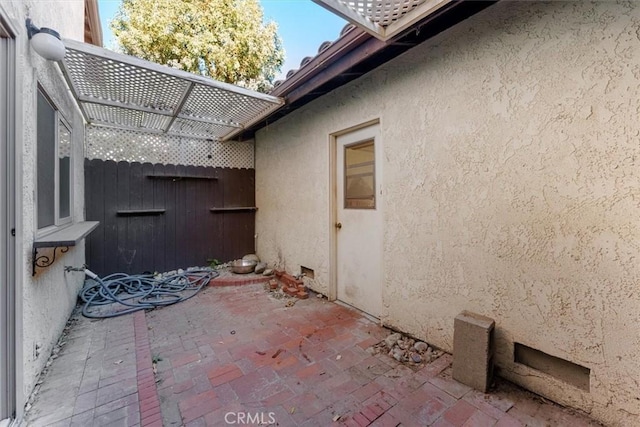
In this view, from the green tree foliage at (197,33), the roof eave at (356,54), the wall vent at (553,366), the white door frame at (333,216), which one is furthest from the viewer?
the green tree foliage at (197,33)

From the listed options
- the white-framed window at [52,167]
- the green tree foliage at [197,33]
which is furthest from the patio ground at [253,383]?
the green tree foliage at [197,33]

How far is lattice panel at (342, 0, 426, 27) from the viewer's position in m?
2.44

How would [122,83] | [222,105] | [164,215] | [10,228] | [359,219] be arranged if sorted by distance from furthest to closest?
[164,215] < [222,105] < [359,219] < [122,83] < [10,228]

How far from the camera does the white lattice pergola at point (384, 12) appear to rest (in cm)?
239

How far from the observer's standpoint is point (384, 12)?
2590mm

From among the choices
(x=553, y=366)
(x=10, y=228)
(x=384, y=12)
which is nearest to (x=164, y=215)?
(x=10, y=228)

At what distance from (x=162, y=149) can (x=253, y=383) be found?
556cm

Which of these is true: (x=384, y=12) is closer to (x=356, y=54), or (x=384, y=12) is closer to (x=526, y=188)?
(x=356, y=54)

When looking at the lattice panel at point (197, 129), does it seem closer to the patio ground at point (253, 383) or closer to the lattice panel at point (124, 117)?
the lattice panel at point (124, 117)

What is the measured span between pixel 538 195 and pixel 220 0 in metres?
13.7

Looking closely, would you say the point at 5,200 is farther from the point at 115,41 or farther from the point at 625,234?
the point at 115,41

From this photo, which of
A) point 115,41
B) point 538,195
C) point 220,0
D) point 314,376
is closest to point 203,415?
point 314,376

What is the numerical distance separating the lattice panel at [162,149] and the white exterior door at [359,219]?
11.6ft

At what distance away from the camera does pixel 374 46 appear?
3.10 m
